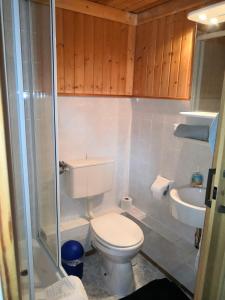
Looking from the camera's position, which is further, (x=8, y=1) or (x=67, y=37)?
(x=67, y=37)

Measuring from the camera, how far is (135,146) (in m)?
2.50

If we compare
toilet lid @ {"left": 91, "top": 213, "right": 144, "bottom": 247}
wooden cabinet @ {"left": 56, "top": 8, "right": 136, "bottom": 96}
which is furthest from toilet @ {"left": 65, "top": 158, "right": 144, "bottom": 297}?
wooden cabinet @ {"left": 56, "top": 8, "right": 136, "bottom": 96}

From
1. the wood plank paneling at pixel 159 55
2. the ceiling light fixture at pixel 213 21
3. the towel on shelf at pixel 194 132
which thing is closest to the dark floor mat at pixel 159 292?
the towel on shelf at pixel 194 132

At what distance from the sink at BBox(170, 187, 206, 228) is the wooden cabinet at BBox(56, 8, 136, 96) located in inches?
45.1

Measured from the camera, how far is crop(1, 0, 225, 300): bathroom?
5.15ft

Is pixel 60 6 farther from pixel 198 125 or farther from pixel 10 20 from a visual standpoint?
pixel 198 125

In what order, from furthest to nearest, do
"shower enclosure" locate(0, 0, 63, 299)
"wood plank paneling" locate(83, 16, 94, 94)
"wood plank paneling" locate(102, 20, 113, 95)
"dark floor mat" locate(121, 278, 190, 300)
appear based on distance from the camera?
"wood plank paneling" locate(102, 20, 113, 95), "wood plank paneling" locate(83, 16, 94, 94), "dark floor mat" locate(121, 278, 190, 300), "shower enclosure" locate(0, 0, 63, 299)

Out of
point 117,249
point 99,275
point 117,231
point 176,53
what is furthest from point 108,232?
point 176,53

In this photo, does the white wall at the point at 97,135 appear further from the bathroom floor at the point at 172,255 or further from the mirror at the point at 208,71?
the mirror at the point at 208,71

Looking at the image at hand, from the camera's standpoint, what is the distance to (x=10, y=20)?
826 millimetres

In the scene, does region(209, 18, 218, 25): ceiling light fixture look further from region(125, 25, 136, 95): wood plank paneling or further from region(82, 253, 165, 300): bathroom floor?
region(82, 253, 165, 300): bathroom floor

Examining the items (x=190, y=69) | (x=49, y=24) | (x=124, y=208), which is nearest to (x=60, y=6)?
(x=49, y=24)

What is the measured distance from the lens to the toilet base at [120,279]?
6.10 ft

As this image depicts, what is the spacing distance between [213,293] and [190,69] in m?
1.53
